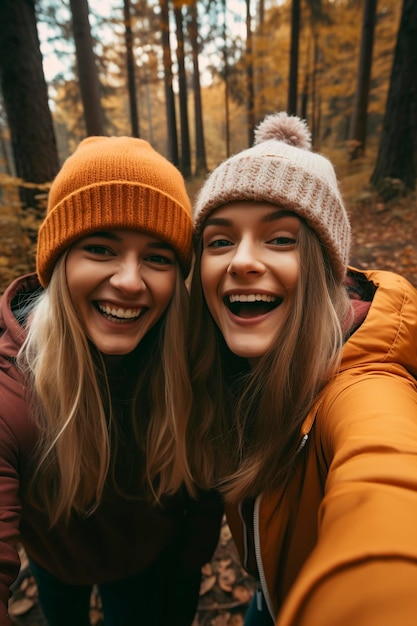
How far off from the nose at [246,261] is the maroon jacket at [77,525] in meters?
1.06

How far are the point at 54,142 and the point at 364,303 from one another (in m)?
5.58

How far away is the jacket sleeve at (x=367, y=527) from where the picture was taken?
0.52 meters

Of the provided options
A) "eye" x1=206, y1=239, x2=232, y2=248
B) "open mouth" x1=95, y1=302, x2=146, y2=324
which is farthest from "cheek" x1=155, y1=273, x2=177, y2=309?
"eye" x1=206, y1=239, x2=232, y2=248

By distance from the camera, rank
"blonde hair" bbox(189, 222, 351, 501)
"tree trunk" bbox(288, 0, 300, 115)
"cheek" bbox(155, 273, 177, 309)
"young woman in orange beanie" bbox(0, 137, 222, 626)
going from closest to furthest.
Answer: "blonde hair" bbox(189, 222, 351, 501) < "young woman in orange beanie" bbox(0, 137, 222, 626) < "cheek" bbox(155, 273, 177, 309) < "tree trunk" bbox(288, 0, 300, 115)

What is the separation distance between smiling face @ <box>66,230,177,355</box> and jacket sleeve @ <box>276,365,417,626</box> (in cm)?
95

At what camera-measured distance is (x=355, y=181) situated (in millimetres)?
9977

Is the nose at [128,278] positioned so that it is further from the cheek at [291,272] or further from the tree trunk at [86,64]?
the tree trunk at [86,64]

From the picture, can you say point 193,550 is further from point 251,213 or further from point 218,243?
point 251,213

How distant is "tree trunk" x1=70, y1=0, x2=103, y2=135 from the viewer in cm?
636

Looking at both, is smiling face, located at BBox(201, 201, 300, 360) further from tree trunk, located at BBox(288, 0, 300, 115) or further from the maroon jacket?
tree trunk, located at BBox(288, 0, 300, 115)

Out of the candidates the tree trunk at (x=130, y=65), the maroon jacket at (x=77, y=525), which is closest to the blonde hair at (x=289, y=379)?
the maroon jacket at (x=77, y=525)

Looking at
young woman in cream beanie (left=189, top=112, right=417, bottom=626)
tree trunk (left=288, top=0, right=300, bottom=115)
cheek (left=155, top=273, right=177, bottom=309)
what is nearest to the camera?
young woman in cream beanie (left=189, top=112, right=417, bottom=626)

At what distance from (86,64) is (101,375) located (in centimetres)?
769

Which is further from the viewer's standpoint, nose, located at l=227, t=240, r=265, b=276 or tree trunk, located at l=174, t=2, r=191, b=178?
tree trunk, located at l=174, t=2, r=191, b=178
